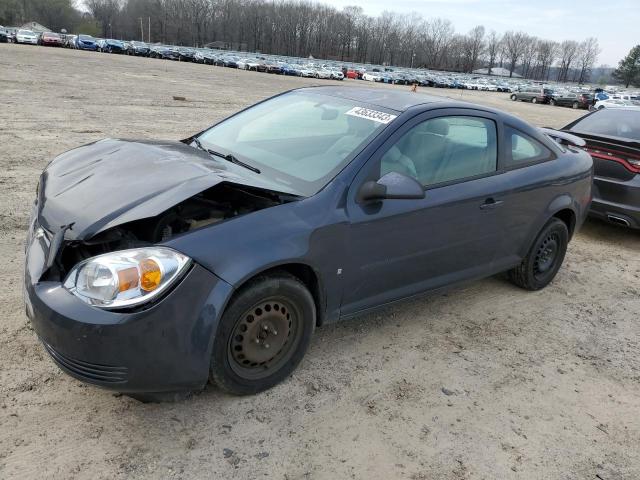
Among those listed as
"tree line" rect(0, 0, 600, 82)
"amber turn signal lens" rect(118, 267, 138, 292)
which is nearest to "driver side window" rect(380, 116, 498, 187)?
"amber turn signal lens" rect(118, 267, 138, 292)

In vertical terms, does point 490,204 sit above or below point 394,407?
above

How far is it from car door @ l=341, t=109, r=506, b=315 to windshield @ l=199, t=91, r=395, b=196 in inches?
8.4

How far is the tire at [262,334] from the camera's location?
2734mm

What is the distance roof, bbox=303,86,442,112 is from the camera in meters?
→ 3.72

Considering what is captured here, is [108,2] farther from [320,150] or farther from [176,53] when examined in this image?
[320,150]

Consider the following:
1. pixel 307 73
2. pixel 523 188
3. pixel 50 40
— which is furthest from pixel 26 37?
pixel 523 188

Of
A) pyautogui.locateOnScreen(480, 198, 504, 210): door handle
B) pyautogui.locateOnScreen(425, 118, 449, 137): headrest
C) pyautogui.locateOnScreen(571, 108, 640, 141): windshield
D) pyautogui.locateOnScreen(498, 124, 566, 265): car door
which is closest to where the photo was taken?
pyautogui.locateOnScreen(425, 118, 449, 137): headrest

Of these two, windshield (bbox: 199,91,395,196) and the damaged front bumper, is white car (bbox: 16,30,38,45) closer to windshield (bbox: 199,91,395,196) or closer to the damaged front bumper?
windshield (bbox: 199,91,395,196)

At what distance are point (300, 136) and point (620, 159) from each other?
4.65 m

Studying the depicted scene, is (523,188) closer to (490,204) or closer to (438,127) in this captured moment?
(490,204)

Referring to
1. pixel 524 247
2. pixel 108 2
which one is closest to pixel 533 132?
pixel 524 247

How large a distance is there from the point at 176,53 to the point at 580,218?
2780 inches

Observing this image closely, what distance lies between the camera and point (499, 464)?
8.96 ft

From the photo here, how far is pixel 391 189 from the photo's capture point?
3.12m
